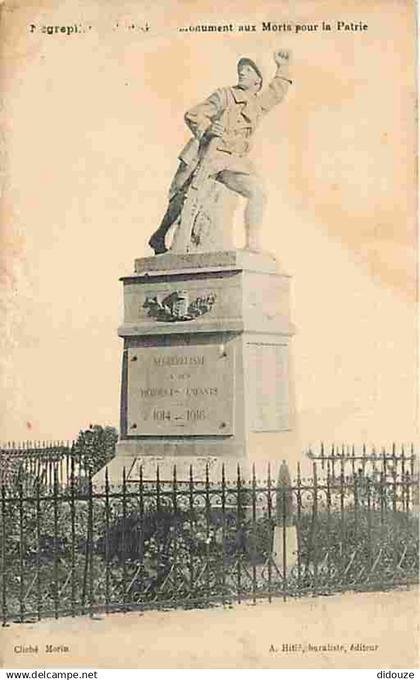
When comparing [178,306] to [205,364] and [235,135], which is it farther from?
[235,135]

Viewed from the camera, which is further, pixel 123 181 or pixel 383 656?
pixel 123 181

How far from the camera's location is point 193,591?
17.7 ft

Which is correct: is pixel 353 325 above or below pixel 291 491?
above

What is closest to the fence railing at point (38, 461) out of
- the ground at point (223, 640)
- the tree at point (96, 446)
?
the tree at point (96, 446)

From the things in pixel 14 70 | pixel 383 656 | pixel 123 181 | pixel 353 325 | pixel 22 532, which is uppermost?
pixel 14 70

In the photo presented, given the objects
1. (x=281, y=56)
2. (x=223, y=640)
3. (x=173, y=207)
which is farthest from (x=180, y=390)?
(x=281, y=56)

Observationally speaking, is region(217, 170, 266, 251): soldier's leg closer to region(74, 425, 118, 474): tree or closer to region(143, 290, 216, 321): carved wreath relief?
region(143, 290, 216, 321): carved wreath relief

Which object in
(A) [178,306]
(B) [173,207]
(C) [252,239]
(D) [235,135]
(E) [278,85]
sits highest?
(E) [278,85]

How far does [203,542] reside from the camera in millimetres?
5422

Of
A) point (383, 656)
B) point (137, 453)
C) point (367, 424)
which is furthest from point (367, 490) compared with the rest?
point (137, 453)

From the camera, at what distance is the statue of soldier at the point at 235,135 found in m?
5.55

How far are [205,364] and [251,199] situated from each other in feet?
2.62

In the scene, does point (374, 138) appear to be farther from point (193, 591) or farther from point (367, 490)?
point (193, 591)

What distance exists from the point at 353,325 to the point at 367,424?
1.50ft
